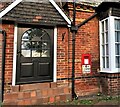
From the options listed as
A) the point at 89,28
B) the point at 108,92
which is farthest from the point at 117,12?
the point at 108,92

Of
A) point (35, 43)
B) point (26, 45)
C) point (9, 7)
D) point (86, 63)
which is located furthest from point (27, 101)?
point (9, 7)

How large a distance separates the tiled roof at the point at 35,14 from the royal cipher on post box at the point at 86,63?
1.49 metres

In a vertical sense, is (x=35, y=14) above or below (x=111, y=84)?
above

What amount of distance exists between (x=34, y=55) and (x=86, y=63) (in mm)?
2018

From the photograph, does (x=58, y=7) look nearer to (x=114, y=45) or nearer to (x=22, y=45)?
(x=22, y=45)

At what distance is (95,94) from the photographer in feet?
21.7

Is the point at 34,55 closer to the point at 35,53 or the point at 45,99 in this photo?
the point at 35,53

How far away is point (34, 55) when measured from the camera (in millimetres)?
5906

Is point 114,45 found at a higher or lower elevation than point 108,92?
higher

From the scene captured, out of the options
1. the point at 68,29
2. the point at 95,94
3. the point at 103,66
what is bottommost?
the point at 95,94

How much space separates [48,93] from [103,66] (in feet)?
8.17

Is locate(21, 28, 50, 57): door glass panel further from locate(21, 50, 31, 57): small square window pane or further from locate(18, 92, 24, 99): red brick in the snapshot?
locate(18, 92, 24, 99): red brick

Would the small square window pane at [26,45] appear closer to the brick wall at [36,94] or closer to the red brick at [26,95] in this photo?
the brick wall at [36,94]

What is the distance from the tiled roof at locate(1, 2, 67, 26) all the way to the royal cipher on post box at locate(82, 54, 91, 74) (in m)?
1.49
